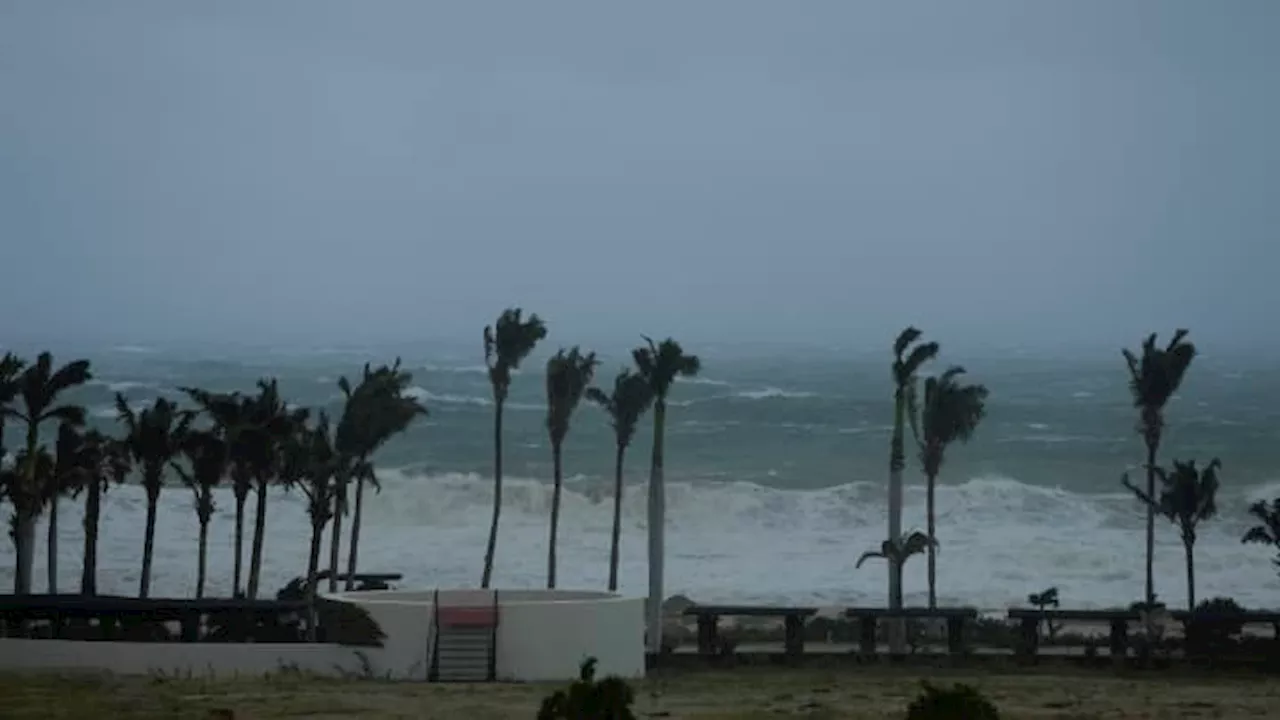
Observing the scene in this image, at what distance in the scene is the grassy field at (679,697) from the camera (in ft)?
115

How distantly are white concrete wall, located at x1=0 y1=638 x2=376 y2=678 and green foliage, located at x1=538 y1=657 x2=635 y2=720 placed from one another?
17.8m

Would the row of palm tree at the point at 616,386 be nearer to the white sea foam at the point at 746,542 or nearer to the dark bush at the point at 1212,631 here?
the dark bush at the point at 1212,631

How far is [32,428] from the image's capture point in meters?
52.6

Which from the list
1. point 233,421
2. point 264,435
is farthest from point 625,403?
point 233,421

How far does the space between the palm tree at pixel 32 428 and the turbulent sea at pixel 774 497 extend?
19.6m

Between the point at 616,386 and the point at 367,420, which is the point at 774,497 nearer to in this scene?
the point at 616,386

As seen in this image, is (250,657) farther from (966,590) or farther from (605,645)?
(966,590)

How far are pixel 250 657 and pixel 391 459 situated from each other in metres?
58.3

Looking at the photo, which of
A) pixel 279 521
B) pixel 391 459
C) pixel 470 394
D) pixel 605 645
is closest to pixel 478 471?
pixel 391 459

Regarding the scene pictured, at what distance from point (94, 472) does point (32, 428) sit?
1.70m

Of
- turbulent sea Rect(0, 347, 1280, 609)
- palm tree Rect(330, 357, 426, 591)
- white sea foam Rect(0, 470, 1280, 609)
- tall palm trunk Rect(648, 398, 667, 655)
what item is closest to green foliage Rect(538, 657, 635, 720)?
tall palm trunk Rect(648, 398, 667, 655)

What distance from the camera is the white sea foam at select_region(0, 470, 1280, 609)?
78.3m

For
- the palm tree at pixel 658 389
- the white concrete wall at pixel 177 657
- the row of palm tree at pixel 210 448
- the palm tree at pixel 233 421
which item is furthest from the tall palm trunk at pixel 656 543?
the white concrete wall at pixel 177 657

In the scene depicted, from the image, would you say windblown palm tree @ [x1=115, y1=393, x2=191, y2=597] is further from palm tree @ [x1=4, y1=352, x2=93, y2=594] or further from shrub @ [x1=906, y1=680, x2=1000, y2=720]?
shrub @ [x1=906, y1=680, x2=1000, y2=720]
